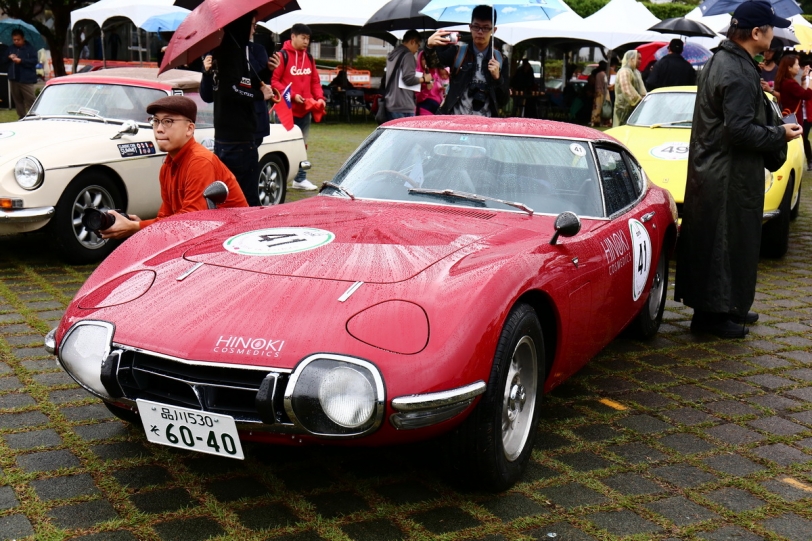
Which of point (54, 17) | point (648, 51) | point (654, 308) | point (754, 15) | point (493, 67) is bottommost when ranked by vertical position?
point (654, 308)

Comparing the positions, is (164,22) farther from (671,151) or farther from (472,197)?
(472,197)

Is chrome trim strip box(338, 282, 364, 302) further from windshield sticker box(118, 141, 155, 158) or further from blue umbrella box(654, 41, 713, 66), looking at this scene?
blue umbrella box(654, 41, 713, 66)

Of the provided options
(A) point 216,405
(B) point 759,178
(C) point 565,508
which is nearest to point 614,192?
(B) point 759,178

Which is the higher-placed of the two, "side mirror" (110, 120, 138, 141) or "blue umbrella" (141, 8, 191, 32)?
"blue umbrella" (141, 8, 191, 32)

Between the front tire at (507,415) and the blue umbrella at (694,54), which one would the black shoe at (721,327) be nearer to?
the front tire at (507,415)

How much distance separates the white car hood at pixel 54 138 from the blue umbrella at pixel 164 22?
1192 centimetres

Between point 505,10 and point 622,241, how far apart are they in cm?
685

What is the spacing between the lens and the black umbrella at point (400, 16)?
44.9ft

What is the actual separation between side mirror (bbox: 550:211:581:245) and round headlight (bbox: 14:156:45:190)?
4446 millimetres

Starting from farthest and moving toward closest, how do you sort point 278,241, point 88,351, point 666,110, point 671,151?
point 666,110
point 671,151
point 278,241
point 88,351

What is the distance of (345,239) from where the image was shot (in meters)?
3.53

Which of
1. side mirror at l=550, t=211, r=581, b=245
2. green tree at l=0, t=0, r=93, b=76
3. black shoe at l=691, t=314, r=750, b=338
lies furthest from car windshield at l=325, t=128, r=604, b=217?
green tree at l=0, t=0, r=93, b=76

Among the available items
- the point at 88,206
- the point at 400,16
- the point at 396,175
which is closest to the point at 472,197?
the point at 396,175

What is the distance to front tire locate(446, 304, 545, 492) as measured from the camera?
9.83 ft
